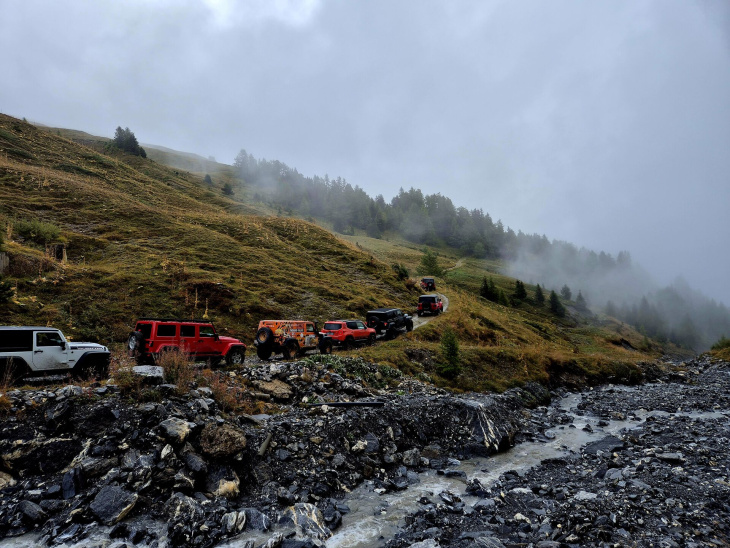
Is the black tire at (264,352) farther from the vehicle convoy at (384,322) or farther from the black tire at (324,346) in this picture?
the vehicle convoy at (384,322)

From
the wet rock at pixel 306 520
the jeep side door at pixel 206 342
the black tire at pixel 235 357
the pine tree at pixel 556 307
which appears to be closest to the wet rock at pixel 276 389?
the black tire at pixel 235 357

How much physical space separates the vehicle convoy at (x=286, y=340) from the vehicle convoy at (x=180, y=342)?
193cm

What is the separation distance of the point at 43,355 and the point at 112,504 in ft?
23.0

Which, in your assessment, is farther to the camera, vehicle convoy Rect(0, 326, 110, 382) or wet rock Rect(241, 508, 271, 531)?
vehicle convoy Rect(0, 326, 110, 382)

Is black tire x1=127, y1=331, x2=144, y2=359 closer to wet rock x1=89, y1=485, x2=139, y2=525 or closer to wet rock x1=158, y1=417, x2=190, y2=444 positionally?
wet rock x1=158, y1=417, x2=190, y2=444

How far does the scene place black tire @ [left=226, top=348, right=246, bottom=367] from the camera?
17.4 meters

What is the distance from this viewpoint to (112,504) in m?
6.98

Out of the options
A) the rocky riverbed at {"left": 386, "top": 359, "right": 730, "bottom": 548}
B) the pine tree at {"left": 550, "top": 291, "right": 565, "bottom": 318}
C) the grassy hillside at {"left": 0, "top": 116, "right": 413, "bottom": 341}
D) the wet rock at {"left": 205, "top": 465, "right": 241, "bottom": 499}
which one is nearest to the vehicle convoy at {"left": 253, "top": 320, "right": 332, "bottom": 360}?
the grassy hillside at {"left": 0, "top": 116, "right": 413, "bottom": 341}

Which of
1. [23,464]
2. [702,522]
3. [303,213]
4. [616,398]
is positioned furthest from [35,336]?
[303,213]

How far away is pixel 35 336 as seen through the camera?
11008mm

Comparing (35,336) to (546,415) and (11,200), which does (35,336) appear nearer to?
(546,415)

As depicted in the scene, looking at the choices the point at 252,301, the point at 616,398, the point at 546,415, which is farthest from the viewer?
the point at 252,301

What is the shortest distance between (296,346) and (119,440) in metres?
12.6

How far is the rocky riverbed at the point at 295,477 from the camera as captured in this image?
6855mm
